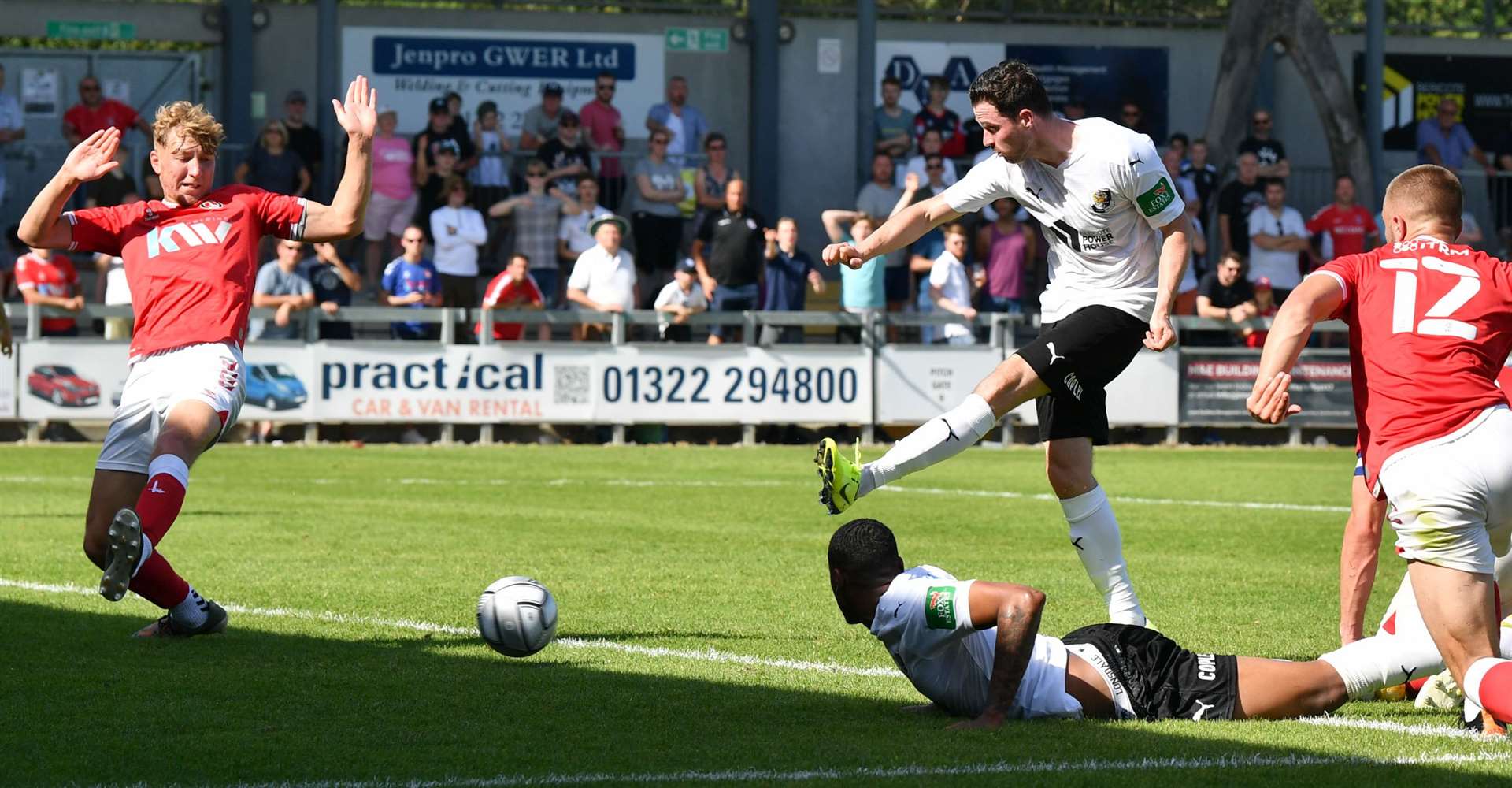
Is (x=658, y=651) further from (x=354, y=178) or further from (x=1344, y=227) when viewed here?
(x=1344, y=227)

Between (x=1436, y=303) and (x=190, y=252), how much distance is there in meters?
4.82

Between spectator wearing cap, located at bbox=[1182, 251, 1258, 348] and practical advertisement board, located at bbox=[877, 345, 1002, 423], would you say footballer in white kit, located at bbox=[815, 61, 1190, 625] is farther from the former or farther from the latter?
spectator wearing cap, located at bbox=[1182, 251, 1258, 348]

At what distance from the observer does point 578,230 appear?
22.9 metres

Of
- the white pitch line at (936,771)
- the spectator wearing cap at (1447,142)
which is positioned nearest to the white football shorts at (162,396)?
the white pitch line at (936,771)

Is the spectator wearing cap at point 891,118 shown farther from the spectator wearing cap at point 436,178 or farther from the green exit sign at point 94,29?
the green exit sign at point 94,29

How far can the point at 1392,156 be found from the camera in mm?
30797

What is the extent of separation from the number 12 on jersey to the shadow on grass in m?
1.24

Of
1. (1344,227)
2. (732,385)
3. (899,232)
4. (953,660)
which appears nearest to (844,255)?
(899,232)

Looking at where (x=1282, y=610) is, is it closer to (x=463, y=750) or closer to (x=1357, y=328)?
(x=1357, y=328)

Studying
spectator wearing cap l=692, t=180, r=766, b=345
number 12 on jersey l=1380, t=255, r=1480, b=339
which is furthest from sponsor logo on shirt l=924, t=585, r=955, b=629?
spectator wearing cap l=692, t=180, r=766, b=345

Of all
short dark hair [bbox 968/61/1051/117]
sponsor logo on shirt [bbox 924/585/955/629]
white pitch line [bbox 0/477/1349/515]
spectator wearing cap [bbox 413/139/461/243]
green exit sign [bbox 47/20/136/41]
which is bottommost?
white pitch line [bbox 0/477/1349/515]

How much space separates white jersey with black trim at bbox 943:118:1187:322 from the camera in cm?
786

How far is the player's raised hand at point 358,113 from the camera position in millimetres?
7992

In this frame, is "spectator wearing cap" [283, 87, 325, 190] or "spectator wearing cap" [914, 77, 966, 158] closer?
"spectator wearing cap" [283, 87, 325, 190]
